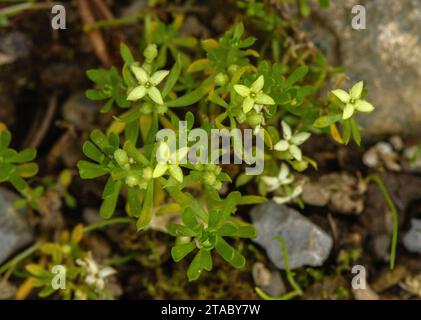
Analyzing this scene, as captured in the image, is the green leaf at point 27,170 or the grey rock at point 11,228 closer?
the green leaf at point 27,170

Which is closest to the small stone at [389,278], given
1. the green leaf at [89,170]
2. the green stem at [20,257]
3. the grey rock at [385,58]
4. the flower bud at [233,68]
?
the grey rock at [385,58]

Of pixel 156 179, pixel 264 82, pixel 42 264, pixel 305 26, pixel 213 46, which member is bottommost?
pixel 42 264

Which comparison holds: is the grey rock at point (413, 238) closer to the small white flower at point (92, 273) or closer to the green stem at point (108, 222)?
the green stem at point (108, 222)

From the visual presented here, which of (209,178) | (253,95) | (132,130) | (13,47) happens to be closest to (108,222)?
(132,130)

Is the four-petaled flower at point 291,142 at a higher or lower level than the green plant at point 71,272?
higher

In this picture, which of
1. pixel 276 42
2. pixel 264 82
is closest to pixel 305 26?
pixel 276 42

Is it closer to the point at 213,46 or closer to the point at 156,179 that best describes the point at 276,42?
the point at 213,46

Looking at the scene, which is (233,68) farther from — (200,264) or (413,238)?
(413,238)
